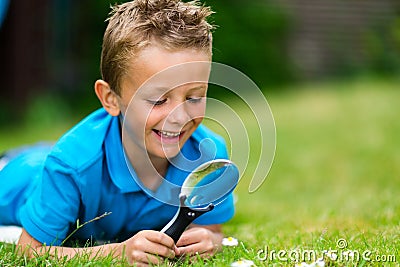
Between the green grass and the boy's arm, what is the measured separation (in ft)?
0.17

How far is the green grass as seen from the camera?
2.74 meters

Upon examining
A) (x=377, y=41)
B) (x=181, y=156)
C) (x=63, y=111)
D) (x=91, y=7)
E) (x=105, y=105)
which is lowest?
(x=63, y=111)

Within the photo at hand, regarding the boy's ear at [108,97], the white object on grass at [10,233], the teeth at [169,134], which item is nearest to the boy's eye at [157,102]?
the teeth at [169,134]

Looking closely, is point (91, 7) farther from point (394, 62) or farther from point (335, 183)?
point (335, 183)

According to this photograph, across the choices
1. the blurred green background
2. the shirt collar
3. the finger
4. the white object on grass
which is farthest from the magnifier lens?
the blurred green background

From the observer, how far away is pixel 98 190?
9.57ft

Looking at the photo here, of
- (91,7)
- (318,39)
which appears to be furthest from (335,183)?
(91,7)

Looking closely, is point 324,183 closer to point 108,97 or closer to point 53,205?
point 108,97

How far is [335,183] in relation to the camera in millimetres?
5402

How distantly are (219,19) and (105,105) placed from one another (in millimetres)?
9030

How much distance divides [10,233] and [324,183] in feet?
9.37

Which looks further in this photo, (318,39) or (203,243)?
(318,39)

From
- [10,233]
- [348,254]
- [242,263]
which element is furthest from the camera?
[10,233]

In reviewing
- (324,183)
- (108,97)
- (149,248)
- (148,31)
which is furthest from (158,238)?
(324,183)
